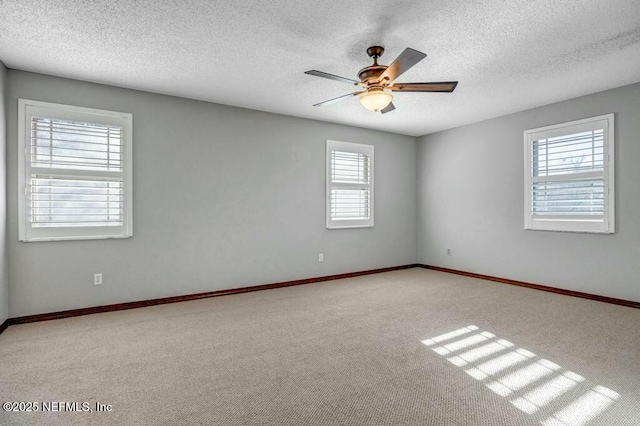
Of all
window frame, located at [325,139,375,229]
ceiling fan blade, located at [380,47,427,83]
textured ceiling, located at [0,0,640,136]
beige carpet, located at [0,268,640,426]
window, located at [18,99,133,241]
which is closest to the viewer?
beige carpet, located at [0,268,640,426]

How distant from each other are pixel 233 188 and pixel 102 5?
254 cm

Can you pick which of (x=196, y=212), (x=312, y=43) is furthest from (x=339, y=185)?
(x=312, y=43)

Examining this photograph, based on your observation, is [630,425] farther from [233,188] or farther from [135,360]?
[233,188]

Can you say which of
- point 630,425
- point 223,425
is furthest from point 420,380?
point 223,425

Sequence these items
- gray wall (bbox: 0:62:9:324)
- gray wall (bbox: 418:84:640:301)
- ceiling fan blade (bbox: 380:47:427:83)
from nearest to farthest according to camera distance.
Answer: ceiling fan blade (bbox: 380:47:427:83), gray wall (bbox: 0:62:9:324), gray wall (bbox: 418:84:640:301)

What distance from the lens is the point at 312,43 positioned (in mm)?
2842

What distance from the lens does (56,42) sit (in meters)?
2.82

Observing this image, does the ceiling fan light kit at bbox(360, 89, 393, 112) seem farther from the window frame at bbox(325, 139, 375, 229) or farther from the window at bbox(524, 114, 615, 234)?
the window at bbox(524, 114, 615, 234)

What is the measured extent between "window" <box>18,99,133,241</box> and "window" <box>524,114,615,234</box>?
539 centimetres

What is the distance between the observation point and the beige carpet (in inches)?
73.3

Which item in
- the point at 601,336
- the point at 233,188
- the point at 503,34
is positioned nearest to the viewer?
the point at 503,34

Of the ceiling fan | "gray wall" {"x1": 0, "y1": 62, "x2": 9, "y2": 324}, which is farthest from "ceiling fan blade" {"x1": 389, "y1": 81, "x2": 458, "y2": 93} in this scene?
"gray wall" {"x1": 0, "y1": 62, "x2": 9, "y2": 324}

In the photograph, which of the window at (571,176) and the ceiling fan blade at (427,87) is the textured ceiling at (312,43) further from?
the window at (571,176)

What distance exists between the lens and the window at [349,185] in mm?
5469
